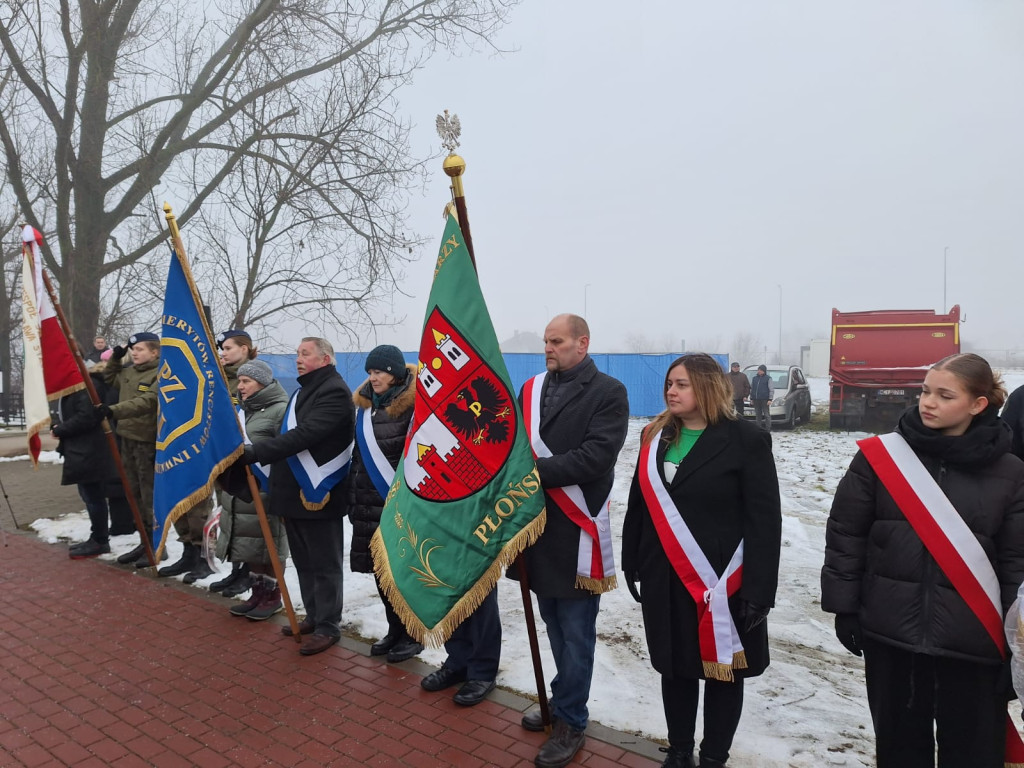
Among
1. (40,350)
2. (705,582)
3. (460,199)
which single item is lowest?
(705,582)

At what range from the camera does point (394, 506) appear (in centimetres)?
351

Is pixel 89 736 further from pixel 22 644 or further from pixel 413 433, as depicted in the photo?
pixel 413 433

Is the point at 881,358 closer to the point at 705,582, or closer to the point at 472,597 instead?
the point at 705,582

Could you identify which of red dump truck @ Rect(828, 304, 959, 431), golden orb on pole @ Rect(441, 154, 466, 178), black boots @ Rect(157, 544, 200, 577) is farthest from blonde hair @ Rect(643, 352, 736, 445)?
red dump truck @ Rect(828, 304, 959, 431)

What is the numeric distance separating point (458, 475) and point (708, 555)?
118 centimetres

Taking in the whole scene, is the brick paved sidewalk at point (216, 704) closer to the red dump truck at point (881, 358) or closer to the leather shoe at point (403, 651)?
the leather shoe at point (403, 651)

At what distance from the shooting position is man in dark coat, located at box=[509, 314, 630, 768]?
130 inches

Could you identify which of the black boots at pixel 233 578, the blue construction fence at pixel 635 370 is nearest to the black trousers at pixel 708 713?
the black boots at pixel 233 578

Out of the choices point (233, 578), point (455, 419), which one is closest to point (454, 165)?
point (455, 419)

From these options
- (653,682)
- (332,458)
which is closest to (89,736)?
(332,458)

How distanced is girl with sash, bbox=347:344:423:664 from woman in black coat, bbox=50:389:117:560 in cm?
359

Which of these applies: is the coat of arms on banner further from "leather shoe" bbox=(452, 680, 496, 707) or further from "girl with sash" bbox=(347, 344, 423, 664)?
"leather shoe" bbox=(452, 680, 496, 707)

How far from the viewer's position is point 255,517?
509cm

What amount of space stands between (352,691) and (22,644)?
250cm
